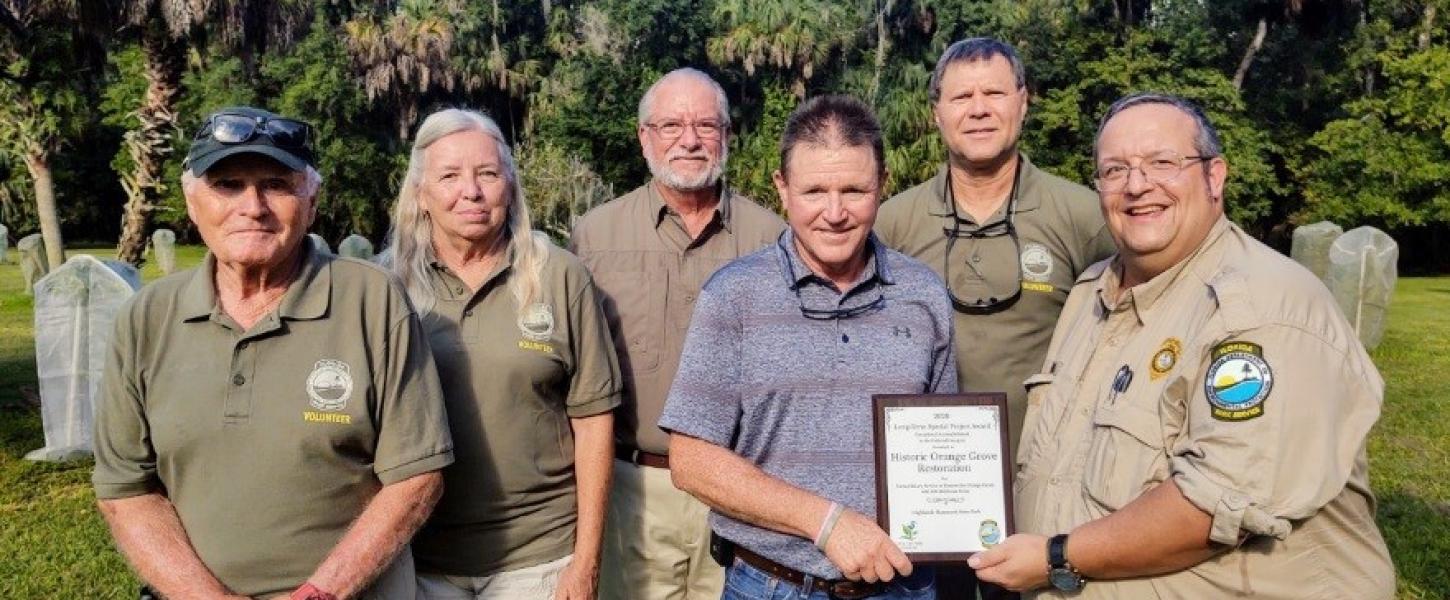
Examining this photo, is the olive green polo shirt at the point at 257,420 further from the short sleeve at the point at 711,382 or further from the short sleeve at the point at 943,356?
the short sleeve at the point at 943,356

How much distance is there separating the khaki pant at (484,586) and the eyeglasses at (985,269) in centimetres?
176

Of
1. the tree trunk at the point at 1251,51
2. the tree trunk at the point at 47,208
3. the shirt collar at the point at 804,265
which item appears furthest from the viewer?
the tree trunk at the point at 1251,51

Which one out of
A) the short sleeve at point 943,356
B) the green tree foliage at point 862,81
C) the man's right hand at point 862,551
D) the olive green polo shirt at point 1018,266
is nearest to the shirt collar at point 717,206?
the olive green polo shirt at point 1018,266

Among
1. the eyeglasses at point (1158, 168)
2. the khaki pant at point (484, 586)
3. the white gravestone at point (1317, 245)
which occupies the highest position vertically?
the eyeglasses at point (1158, 168)

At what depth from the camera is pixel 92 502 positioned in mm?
8336

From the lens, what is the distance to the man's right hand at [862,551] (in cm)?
264

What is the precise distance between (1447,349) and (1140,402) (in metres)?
16.7

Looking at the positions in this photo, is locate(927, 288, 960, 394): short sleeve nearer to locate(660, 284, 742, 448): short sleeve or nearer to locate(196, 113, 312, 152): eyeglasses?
locate(660, 284, 742, 448): short sleeve

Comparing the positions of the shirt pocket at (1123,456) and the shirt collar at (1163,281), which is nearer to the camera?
the shirt pocket at (1123,456)

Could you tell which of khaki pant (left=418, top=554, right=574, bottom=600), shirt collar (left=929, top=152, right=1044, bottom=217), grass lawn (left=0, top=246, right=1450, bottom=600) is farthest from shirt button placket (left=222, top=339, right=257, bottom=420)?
grass lawn (left=0, top=246, right=1450, bottom=600)

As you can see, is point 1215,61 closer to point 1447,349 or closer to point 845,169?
point 1447,349

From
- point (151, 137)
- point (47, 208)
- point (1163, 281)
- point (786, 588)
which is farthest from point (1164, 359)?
point (47, 208)

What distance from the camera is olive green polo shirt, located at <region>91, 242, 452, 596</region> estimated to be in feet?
8.84

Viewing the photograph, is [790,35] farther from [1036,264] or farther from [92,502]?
[1036,264]
